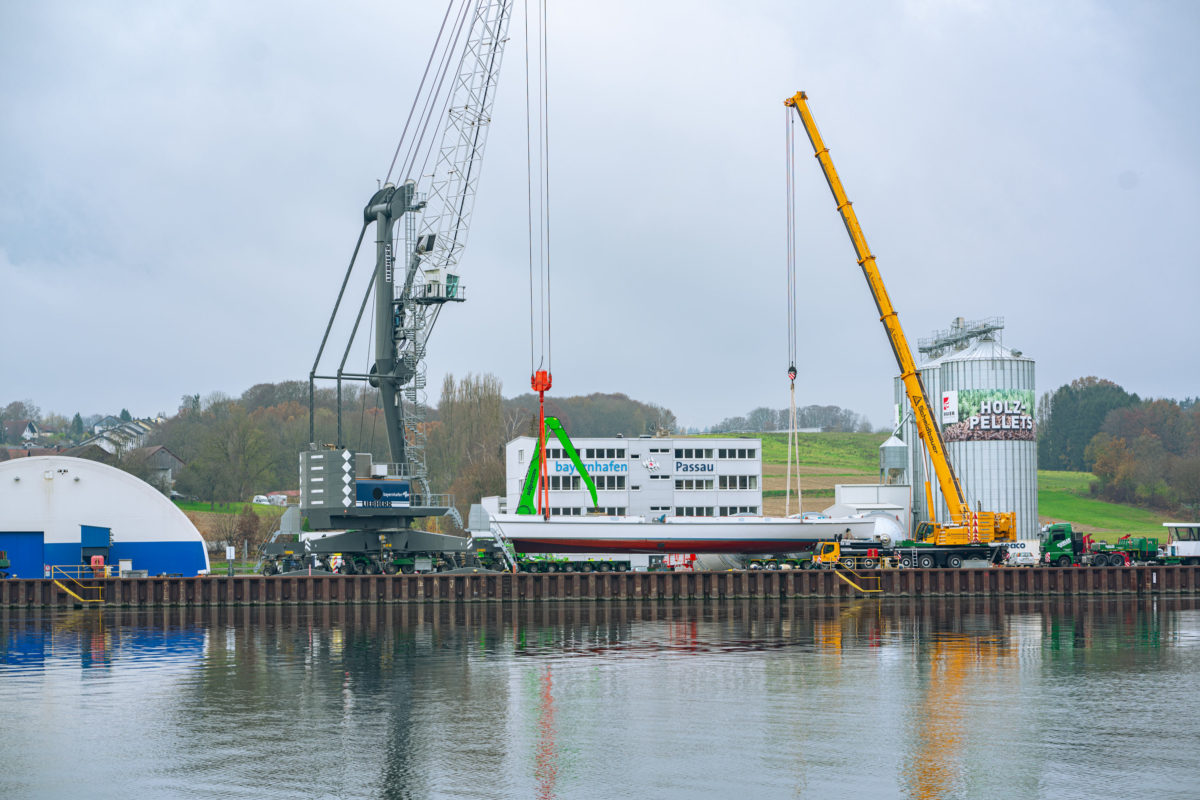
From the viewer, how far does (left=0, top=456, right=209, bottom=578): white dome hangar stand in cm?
5888

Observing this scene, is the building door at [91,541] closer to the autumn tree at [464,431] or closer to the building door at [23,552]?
the building door at [23,552]

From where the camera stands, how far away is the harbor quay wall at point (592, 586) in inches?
2270

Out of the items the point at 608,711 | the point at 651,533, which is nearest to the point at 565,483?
the point at 651,533

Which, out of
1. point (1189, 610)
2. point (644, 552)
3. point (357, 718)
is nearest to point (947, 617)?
point (1189, 610)

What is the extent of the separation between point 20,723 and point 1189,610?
47.3m

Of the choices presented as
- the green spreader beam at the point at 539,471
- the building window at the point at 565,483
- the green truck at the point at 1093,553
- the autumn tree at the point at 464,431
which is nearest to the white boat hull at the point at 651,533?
the green spreader beam at the point at 539,471

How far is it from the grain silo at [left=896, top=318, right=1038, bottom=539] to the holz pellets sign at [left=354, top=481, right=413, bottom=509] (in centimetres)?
3985

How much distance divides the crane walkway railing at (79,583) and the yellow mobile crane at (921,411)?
1684 inches

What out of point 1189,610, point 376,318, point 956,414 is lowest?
point 1189,610

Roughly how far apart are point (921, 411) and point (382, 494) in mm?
31440

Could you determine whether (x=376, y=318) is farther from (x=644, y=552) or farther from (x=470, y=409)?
(x=470, y=409)

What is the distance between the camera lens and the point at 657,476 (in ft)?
255

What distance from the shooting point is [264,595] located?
5831 cm

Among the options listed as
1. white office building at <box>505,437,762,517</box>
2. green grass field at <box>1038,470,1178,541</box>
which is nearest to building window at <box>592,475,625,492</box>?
white office building at <box>505,437,762,517</box>
